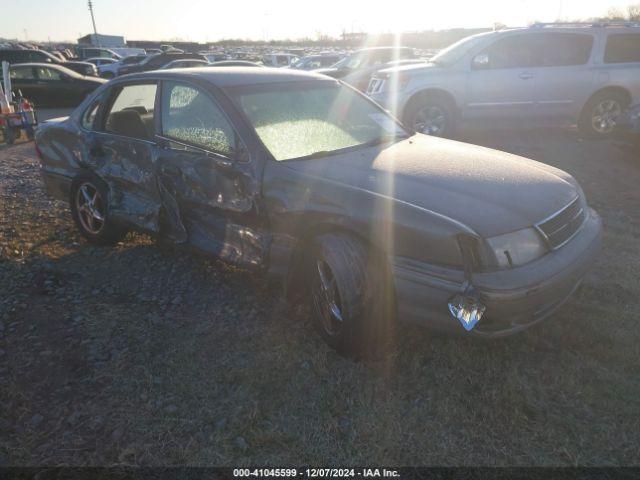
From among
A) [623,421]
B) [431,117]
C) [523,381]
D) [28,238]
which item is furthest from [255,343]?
[431,117]

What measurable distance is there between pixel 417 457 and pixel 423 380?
1.74 feet

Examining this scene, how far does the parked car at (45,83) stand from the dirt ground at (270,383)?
1198cm

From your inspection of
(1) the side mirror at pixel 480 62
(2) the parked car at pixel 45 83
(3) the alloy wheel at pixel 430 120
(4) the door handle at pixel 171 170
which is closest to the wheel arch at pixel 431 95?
(3) the alloy wheel at pixel 430 120

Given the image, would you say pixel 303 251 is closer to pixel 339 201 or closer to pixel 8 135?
pixel 339 201

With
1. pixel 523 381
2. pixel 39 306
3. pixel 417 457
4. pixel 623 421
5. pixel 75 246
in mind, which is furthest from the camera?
pixel 75 246

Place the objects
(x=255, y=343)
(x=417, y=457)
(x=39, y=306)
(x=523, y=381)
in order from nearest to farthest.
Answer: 1. (x=417, y=457)
2. (x=523, y=381)
3. (x=255, y=343)
4. (x=39, y=306)

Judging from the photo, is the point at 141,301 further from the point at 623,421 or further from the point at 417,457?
the point at 623,421

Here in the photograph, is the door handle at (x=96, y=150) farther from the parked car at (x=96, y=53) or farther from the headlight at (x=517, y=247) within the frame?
the parked car at (x=96, y=53)

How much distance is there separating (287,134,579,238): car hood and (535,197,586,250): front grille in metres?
0.04

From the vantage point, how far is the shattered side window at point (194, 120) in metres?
3.22

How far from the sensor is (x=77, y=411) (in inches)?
98.2

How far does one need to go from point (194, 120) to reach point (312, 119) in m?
0.81

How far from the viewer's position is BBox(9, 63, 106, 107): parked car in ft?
45.6

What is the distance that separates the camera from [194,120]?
11.3 feet
